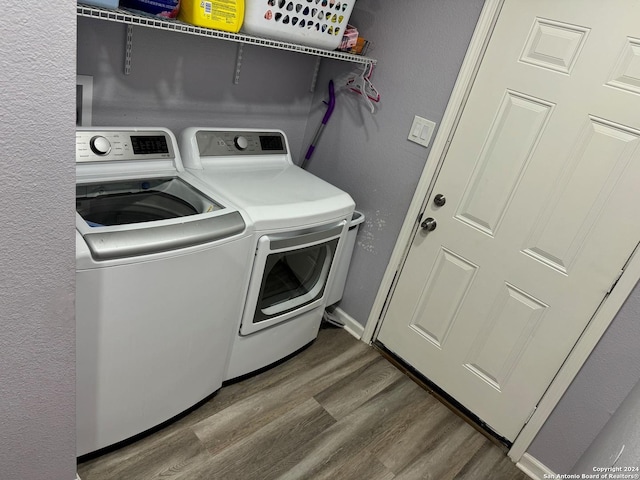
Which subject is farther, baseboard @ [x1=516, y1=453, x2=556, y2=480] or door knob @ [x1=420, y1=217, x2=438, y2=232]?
door knob @ [x1=420, y1=217, x2=438, y2=232]

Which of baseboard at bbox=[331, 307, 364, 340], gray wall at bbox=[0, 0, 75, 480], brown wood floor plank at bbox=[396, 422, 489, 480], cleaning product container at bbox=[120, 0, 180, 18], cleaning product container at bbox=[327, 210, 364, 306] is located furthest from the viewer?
baseboard at bbox=[331, 307, 364, 340]

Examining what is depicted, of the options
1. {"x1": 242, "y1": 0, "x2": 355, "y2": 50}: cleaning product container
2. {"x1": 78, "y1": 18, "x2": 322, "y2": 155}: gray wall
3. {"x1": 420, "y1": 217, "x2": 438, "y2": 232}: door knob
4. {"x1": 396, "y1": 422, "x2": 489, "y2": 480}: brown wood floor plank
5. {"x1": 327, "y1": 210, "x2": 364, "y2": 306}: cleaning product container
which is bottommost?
{"x1": 396, "y1": 422, "x2": 489, "y2": 480}: brown wood floor plank

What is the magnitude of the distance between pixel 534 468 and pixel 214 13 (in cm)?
232

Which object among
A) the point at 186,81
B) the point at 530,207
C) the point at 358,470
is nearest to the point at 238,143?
the point at 186,81

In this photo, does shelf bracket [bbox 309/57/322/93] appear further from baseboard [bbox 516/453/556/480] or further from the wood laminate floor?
baseboard [bbox 516/453/556/480]

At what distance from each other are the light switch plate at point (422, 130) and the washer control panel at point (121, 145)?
113 cm

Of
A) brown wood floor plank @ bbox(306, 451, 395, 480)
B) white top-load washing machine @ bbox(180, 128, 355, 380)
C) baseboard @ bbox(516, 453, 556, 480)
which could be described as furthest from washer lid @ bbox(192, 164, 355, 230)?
baseboard @ bbox(516, 453, 556, 480)

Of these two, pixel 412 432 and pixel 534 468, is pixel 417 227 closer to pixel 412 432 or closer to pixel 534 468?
pixel 412 432

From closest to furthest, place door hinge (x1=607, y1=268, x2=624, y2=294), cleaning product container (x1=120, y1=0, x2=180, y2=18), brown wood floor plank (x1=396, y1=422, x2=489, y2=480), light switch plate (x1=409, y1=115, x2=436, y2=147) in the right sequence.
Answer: cleaning product container (x1=120, y1=0, x2=180, y2=18), door hinge (x1=607, y1=268, x2=624, y2=294), brown wood floor plank (x1=396, y1=422, x2=489, y2=480), light switch plate (x1=409, y1=115, x2=436, y2=147)

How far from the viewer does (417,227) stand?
227 centimetres

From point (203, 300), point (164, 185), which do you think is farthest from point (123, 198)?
point (203, 300)

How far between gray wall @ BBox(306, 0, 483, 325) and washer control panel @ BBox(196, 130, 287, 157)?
38 cm

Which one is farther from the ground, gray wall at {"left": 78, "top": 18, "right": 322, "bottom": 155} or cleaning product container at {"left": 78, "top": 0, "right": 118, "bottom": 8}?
cleaning product container at {"left": 78, "top": 0, "right": 118, "bottom": 8}

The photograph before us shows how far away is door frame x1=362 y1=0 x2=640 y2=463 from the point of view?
1.70 metres
